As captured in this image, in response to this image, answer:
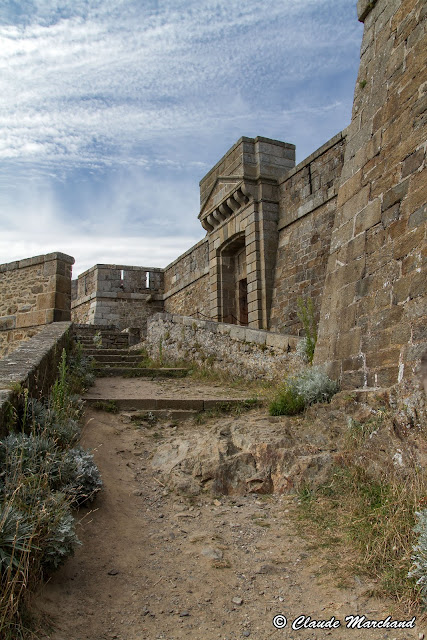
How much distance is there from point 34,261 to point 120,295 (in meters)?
7.58

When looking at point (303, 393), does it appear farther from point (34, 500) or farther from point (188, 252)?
point (188, 252)

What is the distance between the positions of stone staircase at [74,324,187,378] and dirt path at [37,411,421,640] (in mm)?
4487

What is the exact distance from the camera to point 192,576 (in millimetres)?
2918

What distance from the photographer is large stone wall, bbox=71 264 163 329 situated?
17734 millimetres

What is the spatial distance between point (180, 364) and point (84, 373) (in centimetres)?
229

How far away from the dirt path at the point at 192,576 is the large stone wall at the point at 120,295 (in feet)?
46.2

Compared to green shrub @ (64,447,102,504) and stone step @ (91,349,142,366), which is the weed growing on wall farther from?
stone step @ (91,349,142,366)

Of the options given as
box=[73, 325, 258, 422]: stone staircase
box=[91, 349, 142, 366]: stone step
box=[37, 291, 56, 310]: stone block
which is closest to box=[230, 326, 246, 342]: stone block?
box=[73, 325, 258, 422]: stone staircase

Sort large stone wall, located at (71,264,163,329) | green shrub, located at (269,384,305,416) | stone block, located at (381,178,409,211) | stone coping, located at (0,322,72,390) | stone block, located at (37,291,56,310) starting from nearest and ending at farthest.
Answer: stone coping, located at (0,322,72,390), stone block, located at (381,178,409,211), green shrub, located at (269,384,305,416), stone block, located at (37,291,56,310), large stone wall, located at (71,264,163,329)

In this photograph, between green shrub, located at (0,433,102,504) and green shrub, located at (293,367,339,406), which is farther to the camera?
green shrub, located at (293,367,339,406)

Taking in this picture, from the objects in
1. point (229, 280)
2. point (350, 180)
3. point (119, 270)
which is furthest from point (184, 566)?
point (119, 270)

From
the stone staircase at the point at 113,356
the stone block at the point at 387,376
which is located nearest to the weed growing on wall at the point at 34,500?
the stone block at the point at 387,376

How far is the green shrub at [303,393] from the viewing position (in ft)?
16.4

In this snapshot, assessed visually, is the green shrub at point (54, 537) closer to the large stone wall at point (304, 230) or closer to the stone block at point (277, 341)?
the stone block at point (277, 341)
